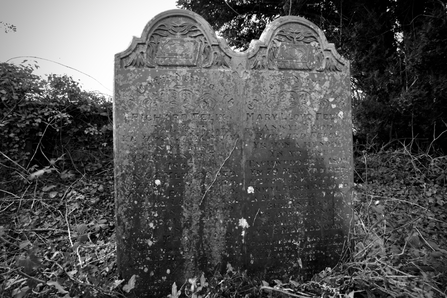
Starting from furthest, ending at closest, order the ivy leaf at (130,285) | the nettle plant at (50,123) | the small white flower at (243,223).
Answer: the nettle plant at (50,123) < the small white flower at (243,223) < the ivy leaf at (130,285)

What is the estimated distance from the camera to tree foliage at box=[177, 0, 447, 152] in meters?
5.18

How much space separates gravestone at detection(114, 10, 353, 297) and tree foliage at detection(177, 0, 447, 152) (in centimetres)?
280

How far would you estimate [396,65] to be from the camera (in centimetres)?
571

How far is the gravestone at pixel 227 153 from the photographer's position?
Result: 2.55 m

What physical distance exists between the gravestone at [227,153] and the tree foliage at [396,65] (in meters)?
2.80

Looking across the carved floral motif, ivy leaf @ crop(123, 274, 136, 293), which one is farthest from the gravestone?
ivy leaf @ crop(123, 274, 136, 293)

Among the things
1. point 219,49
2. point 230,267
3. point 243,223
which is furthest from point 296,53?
point 230,267

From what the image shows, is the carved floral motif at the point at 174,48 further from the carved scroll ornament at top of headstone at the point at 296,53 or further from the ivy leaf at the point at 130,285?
the ivy leaf at the point at 130,285

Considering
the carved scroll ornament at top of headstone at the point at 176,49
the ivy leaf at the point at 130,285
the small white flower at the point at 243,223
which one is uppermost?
the carved scroll ornament at top of headstone at the point at 176,49

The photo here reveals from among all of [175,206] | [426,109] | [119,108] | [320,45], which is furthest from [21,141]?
[426,109]

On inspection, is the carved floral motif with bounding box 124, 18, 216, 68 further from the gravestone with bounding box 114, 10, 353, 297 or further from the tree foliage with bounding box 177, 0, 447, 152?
the tree foliage with bounding box 177, 0, 447, 152

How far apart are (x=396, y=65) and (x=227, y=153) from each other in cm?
496

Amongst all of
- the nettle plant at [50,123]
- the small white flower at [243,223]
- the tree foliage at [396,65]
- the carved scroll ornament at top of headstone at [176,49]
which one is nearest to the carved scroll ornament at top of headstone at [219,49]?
the carved scroll ornament at top of headstone at [176,49]

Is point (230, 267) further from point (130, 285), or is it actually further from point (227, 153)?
point (227, 153)
